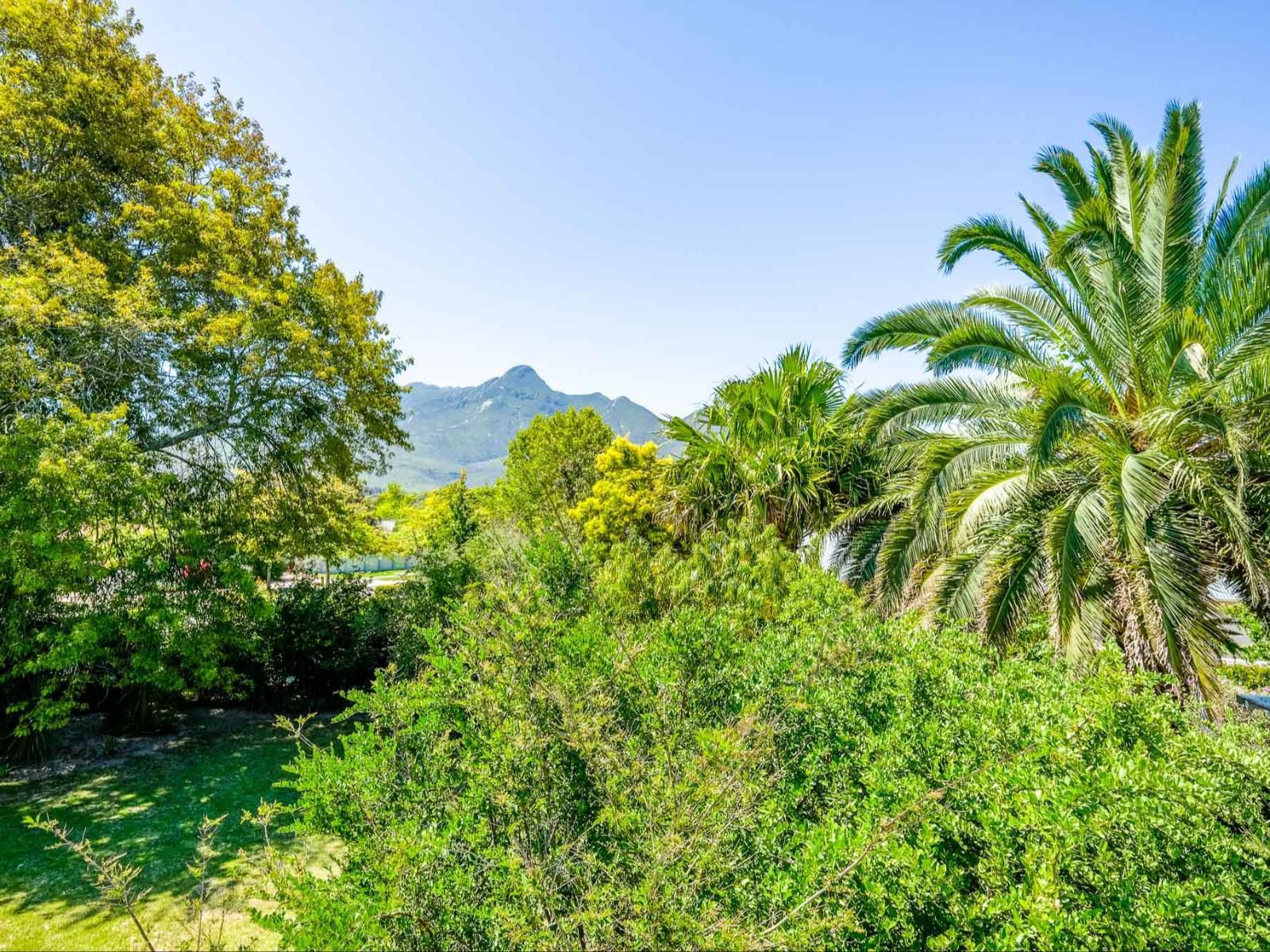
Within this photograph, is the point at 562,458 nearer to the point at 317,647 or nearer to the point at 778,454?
the point at 317,647

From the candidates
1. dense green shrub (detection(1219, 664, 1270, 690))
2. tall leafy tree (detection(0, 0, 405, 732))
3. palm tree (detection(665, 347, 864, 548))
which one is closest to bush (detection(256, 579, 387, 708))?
tall leafy tree (detection(0, 0, 405, 732))

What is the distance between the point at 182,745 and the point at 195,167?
1025cm

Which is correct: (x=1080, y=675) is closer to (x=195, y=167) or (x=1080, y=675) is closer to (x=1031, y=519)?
(x=1031, y=519)

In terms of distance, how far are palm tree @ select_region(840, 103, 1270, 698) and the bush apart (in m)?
9.39

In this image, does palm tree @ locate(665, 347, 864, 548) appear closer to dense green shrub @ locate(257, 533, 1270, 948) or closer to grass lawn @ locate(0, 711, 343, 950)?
dense green shrub @ locate(257, 533, 1270, 948)

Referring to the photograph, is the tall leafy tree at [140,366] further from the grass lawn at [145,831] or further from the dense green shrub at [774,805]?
the dense green shrub at [774,805]

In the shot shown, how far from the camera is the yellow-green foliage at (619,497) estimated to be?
17.2m

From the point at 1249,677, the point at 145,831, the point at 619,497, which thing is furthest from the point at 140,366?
the point at 1249,677

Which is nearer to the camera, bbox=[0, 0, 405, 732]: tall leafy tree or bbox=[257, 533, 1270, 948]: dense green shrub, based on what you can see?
bbox=[257, 533, 1270, 948]: dense green shrub

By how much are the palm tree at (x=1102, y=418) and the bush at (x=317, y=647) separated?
9393 mm

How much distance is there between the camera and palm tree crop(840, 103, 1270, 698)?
15.5 feet

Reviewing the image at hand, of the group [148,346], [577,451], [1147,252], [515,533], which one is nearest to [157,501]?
[148,346]

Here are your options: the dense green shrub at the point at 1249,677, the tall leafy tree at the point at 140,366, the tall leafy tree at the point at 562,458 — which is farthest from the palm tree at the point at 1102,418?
the tall leafy tree at the point at 562,458

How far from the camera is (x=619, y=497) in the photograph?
17.8 meters
